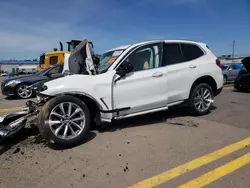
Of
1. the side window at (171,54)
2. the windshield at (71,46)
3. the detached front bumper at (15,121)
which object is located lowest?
the detached front bumper at (15,121)

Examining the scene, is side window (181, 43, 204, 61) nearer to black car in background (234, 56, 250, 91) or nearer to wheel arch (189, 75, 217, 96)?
wheel arch (189, 75, 217, 96)

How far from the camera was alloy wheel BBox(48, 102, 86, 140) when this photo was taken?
365 cm

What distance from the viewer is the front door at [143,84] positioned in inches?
170

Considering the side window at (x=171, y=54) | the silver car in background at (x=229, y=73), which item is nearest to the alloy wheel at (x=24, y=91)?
the side window at (x=171, y=54)

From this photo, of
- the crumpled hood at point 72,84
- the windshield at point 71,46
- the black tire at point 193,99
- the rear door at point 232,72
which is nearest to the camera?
the crumpled hood at point 72,84

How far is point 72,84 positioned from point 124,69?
1.05 meters

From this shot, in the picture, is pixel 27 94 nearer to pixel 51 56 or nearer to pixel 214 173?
pixel 51 56

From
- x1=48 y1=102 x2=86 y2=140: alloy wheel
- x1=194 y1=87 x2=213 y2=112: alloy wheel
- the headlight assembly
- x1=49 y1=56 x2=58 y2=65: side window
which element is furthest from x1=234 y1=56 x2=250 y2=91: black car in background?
x1=49 y1=56 x2=58 y2=65: side window

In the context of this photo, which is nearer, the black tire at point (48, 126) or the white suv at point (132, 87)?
the black tire at point (48, 126)

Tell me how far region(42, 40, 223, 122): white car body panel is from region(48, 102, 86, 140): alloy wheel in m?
0.31

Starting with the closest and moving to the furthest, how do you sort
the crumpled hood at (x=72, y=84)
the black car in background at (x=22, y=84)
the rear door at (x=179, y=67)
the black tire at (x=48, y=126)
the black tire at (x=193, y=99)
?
the black tire at (x=48, y=126), the crumpled hood at (x=72, y=84), the rear door at (x=179, y=67), the black tire at (x=193, y=99), the black car in background at (x=22, y=84)

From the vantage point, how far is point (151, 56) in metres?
4.79

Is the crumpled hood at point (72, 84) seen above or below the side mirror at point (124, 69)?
below

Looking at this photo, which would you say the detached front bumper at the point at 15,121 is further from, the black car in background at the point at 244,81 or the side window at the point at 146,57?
the black car in background at the point at 244,81
